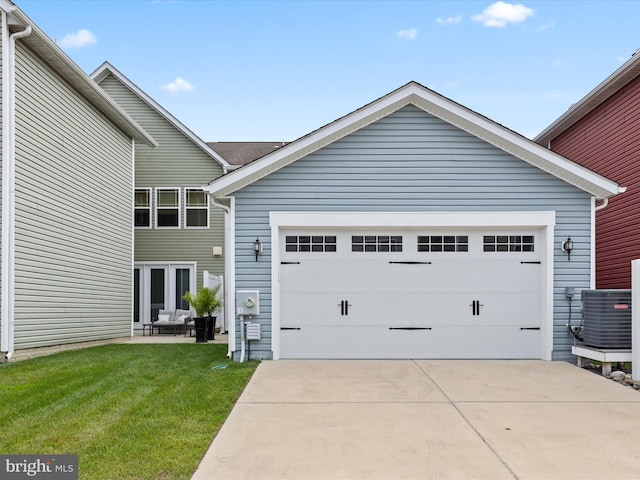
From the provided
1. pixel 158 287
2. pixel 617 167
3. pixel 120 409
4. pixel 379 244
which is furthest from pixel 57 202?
pixel 617 167

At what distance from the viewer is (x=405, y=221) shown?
939 cm

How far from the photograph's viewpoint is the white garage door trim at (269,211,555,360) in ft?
30.7

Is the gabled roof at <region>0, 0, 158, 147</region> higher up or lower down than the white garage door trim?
higher up

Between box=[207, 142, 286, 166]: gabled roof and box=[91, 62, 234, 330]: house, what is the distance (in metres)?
1.08

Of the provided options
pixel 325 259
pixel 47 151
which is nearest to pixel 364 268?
pixel 325 259

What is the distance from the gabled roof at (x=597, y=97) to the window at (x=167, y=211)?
10828mm

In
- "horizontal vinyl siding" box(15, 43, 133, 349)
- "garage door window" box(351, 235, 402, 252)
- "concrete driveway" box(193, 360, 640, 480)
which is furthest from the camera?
"horizontal vinyl siding" box(15, 43, 133, 349)

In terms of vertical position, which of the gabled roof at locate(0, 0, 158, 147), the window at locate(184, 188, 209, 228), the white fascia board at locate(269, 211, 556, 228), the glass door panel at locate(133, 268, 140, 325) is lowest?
the glass door panel at locate(133, 268, 140, 325)

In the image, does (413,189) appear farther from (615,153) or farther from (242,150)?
(242,150)

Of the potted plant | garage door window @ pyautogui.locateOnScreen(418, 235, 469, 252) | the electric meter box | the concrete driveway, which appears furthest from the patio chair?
garage door window @ pyautogui.locateOnScreen(418, 235, 469, 252)

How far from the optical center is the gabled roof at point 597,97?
1153 cm

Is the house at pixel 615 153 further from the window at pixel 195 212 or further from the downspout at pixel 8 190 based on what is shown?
the downspout at pixel 8 190

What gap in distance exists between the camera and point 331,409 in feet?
20.2

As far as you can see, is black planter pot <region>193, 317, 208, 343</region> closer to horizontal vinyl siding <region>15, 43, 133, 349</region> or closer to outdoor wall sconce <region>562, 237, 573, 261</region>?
horizontal vinyl siding <region>15, 43, 133, 349</region>
